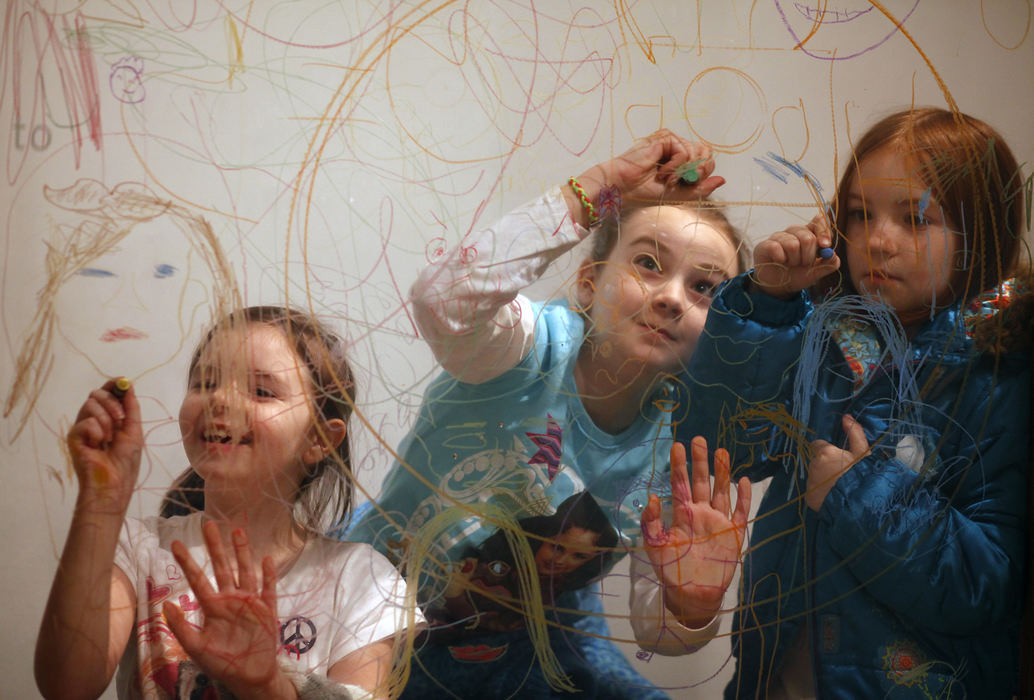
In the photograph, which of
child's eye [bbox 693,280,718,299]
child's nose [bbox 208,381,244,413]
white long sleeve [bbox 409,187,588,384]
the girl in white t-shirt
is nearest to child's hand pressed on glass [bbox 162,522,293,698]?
the girl in white t-shirt

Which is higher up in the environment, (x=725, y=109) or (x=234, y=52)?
(x=234, y=52)

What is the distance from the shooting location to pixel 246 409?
78 cm

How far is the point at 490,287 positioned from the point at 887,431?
16.3 inches

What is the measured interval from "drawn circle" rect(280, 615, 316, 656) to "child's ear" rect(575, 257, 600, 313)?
0.37 meters

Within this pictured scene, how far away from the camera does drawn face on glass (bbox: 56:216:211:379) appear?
80cm

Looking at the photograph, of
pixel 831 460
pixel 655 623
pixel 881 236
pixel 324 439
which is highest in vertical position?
pixel 881 236

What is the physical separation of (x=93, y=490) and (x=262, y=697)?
8.8 inches

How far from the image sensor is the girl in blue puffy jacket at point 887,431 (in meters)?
0.88

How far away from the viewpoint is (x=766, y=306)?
86 centimetres

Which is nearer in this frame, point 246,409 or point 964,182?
point 246,409

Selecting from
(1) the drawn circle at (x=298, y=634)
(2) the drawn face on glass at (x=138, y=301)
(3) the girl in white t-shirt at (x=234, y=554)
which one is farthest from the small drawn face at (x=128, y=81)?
(1) the drawn circle at (x=298, y=634)

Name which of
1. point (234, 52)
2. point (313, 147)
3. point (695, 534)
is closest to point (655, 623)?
point (695, 534)

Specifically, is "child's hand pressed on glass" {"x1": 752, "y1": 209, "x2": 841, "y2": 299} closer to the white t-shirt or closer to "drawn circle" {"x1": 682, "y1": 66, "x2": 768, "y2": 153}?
"drawn circle" {"x1": 682, "y1": 66, "x2": 768, "y2": 153}

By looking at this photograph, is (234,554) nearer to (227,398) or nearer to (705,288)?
(227,398)
